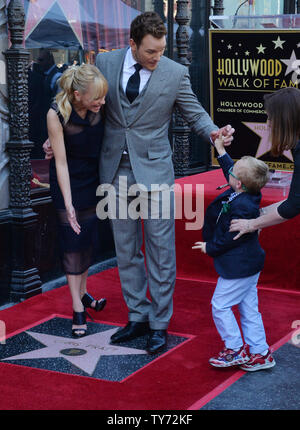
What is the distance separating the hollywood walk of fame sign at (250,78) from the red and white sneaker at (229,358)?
2240mm

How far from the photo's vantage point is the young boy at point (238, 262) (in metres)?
4.09

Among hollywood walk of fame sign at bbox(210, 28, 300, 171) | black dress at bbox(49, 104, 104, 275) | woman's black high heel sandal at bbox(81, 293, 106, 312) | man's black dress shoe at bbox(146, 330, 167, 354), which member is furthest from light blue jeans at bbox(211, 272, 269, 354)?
hollywood walk of fame sign at bbox(210, 28, 300, 171)

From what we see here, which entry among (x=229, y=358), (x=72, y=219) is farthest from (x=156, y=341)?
(x=72, y=219)

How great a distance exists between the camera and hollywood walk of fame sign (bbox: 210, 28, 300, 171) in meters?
5.93

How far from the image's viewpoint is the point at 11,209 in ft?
18.9

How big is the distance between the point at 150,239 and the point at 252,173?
0.92 m

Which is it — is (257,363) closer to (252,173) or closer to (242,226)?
(242,226)

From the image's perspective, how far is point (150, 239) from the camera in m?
4.62

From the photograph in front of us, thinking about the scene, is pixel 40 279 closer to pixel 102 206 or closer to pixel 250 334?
pixel 102 206

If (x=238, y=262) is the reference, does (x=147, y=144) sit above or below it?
above

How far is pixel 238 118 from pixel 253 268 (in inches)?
95.5

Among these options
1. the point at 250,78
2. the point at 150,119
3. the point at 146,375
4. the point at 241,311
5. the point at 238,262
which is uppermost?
the point at 250,78

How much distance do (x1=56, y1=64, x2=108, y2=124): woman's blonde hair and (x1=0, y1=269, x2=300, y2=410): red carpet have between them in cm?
161

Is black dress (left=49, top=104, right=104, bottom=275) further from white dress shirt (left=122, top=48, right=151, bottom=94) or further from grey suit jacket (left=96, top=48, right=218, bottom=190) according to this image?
white dress shirt (left=122, top=48, right=151, bottom=94)
